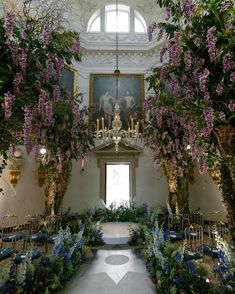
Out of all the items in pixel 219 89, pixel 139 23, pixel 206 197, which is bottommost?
pixel 206 197

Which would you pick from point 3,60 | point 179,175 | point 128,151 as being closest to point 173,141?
point 179,175

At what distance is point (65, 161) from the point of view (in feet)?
22.1

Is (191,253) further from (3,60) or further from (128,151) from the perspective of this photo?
(128,151)

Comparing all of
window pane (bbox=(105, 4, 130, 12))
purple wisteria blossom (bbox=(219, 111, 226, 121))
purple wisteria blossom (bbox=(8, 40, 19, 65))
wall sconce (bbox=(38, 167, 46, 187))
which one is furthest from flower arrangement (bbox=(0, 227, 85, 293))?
window pane (bbox=(105, 4, 130, 12))

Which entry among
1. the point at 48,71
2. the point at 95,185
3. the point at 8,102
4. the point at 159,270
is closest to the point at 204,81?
the point at 48,71

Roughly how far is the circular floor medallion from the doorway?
184 inches

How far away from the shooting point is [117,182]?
32.1 ft

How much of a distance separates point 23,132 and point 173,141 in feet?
15.7

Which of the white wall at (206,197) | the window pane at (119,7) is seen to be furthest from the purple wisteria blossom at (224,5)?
the window pane at (119,7)

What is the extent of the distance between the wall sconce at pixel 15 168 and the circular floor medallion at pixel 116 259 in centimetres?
455

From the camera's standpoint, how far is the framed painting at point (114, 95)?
9.86 meters

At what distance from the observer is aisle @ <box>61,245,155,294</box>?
327 cm

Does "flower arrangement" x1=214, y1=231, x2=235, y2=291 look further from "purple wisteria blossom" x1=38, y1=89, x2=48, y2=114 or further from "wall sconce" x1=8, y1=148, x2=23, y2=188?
"wall sconce" x1=8, y1=148, x2=23, y2=188

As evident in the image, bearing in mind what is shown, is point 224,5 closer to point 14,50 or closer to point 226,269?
point 14,50
